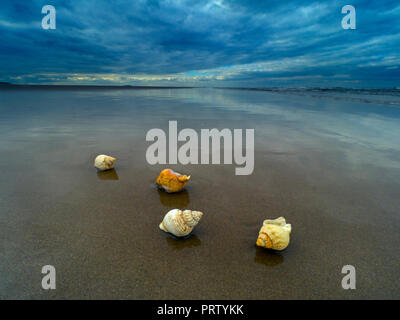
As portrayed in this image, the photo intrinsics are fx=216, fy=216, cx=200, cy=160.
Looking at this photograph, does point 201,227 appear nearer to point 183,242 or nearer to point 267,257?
point 183,242

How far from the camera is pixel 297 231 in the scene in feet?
7.30

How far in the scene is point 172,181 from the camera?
2877 millimetres

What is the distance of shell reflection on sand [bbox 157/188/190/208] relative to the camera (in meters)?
2.69

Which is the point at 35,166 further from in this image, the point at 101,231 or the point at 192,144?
the point at 192,144

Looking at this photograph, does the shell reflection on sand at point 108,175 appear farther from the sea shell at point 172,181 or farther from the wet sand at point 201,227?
the sea shell at point 172,181

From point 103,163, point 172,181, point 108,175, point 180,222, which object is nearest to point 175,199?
point 172,181

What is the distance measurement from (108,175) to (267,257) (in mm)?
2642

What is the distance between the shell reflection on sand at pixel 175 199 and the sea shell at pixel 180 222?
589 millimetres

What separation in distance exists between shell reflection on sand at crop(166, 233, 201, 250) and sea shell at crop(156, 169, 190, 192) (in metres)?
0.85

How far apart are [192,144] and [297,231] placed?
3401 mm

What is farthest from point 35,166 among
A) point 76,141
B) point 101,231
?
point 101,231

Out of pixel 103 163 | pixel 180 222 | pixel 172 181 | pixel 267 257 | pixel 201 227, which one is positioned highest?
pixel 103 163

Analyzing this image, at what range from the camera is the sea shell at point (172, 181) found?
113 inches

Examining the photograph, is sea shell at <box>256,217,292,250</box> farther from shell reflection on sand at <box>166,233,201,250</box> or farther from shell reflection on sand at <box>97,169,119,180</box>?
shell reflection on sand at <box>97,169,119,180</box>
